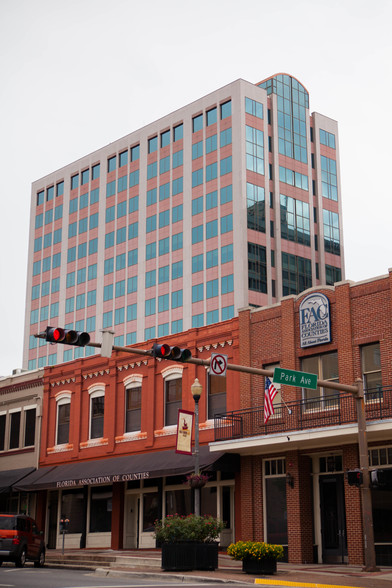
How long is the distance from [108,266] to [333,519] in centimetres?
5857

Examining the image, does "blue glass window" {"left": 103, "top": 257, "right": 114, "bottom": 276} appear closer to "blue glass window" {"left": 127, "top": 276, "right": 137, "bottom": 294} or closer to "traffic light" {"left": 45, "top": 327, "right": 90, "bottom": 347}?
"blue glass window" {"left": 127, "top": 276, "right": 137, "bottom": 294}

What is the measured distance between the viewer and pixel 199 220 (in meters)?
72.0

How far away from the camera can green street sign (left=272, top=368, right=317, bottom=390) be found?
757 inches

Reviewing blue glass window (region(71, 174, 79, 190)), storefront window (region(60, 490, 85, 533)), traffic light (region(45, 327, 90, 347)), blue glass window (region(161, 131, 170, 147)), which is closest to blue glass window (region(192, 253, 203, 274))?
blue glass window (region(161, 131, 170, 147))

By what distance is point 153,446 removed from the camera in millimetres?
31000

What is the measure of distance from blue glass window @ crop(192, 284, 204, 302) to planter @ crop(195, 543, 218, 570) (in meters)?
49.1

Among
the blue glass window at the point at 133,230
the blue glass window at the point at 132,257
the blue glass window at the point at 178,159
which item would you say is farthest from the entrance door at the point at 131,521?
the blue glass window at the point at 133,230

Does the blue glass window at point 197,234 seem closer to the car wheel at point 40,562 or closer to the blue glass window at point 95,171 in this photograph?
the blue glass window at point 95,171

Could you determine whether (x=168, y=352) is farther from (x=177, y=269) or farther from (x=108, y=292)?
(x=108, y=292)

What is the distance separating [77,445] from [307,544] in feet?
42.0

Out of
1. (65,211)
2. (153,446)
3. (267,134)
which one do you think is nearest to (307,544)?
(153,446)

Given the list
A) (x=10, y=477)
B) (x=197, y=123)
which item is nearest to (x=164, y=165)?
(x=197, y=123)

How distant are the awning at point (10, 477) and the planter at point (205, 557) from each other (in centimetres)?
1610

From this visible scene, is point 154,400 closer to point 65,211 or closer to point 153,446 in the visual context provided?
point 153,446
